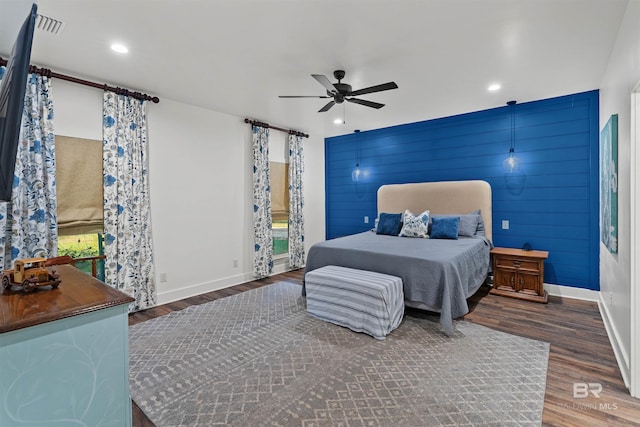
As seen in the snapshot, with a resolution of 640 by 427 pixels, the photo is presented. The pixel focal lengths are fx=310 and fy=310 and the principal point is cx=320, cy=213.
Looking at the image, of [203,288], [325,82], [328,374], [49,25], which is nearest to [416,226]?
[325,82]

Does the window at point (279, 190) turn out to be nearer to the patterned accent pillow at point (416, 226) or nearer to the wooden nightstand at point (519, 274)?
the patterned accent pillow at point (416, 226)

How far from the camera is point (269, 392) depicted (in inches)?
84.1

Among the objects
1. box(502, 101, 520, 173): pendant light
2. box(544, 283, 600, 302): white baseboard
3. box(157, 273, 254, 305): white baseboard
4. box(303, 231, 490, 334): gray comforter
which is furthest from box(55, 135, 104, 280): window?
box(544, 283, 600, 302): white baseboard

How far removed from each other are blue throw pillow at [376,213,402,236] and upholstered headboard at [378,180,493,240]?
43 centimetres

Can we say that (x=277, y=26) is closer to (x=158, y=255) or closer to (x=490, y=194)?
(x=158, y=255)

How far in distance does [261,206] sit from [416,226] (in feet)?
8.21

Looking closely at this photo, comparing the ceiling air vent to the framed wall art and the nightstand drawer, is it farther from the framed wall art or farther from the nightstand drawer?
the nightstand drawer

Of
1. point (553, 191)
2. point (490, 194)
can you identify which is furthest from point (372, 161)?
point (553, 191)

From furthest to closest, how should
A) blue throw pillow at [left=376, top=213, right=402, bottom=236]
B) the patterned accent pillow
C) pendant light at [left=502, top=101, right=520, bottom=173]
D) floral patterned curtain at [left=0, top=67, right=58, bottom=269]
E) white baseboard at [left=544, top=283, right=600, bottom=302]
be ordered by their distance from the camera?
blue throw pillow at [left=376, top=213, right=402, bottom=236]
the patterned accent pillow
pendant light at [left=502, top=101, right=520, bottom=173]
white baseboard at [left=544, top=283, right=600, bottom=302]
floral patterned curtain at [left=0, top=67, right=58, bottom=269]

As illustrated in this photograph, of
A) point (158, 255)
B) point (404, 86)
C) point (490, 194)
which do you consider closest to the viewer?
point (404, 86)

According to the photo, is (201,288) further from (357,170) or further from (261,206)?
(357,170)

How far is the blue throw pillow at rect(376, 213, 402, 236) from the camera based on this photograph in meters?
4.88

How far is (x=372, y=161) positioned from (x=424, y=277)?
3290 mm

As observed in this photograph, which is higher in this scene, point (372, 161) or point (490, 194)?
point (372, 161)
